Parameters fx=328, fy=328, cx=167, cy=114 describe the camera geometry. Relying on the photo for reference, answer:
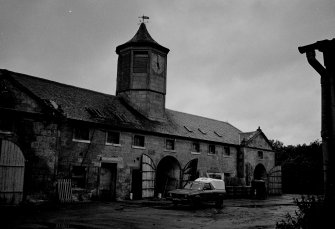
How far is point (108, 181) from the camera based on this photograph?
75.3 feet

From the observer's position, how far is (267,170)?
37562mm

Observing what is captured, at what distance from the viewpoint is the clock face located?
29589 mm

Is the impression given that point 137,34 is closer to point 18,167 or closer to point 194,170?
point 194,170

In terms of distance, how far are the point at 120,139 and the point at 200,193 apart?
737 cm

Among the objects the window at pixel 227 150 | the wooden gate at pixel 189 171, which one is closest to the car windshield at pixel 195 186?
the wooden gate at pixel 189 171

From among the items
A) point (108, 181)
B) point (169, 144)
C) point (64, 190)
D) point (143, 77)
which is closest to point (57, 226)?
point (64, 190)

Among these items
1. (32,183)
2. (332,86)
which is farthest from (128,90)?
(332,86)

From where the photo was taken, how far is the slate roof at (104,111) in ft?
72.1

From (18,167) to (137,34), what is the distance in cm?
1761

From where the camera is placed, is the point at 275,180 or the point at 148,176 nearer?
the point at 148,176

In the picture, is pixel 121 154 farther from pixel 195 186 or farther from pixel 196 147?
pixel 196 147

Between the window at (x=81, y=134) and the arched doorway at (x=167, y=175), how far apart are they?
7.91 m

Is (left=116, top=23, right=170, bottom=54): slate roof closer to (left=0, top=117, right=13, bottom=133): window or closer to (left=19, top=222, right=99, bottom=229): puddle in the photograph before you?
(left=0, top=117, right=13, bottom=133): window

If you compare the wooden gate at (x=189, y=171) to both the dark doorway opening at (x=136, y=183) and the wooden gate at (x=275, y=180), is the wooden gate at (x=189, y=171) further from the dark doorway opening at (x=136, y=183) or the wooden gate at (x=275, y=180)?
the wooden gate at (x=275, y=180)
